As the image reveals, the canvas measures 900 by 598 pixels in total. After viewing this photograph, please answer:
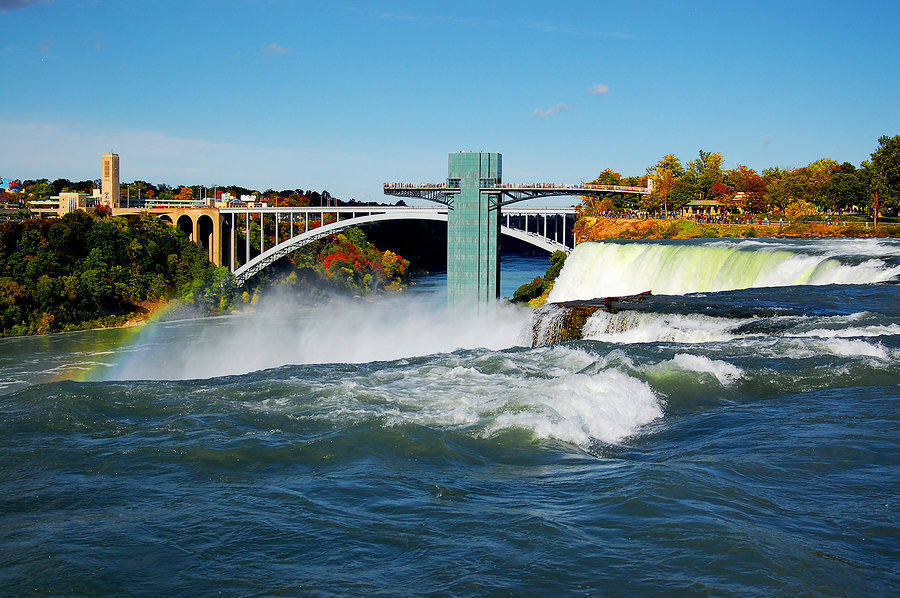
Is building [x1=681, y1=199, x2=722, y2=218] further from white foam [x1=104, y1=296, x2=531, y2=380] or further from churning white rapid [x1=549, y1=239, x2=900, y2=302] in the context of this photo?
churning white rapid [x1=549, y1=239, x2=900, y2=302]

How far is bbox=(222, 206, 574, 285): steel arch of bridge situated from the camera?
35.8 meters

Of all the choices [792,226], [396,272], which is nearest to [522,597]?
[792,226]

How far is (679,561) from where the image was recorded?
5.18m

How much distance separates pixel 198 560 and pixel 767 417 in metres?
5.41

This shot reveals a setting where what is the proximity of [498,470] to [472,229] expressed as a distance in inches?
931

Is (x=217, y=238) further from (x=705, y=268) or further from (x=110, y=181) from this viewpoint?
(x=705, y=268)

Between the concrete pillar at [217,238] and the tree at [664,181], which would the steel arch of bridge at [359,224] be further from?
the tree at [664,181]

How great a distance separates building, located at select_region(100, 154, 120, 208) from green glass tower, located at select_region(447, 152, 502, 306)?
84.9 ft

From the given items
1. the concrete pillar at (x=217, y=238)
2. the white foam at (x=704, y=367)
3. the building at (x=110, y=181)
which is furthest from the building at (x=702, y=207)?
the white foam at (x=704, y=367)

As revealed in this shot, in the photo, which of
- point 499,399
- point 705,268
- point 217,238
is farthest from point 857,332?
point 217,238

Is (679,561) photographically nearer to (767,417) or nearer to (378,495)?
(378,495)

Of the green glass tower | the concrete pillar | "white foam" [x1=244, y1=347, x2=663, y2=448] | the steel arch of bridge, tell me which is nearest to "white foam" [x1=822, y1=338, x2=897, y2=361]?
"white foam" [x1=244, y1=347, x2=663, y2=448]

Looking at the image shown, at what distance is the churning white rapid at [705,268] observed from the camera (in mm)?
17109

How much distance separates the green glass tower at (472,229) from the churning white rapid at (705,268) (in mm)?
4730
